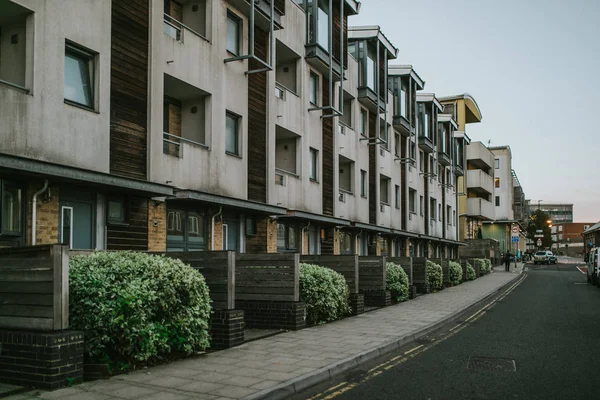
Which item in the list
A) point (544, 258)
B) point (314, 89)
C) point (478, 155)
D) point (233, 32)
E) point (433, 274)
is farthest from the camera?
point (544, 258)

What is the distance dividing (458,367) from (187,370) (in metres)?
4.24

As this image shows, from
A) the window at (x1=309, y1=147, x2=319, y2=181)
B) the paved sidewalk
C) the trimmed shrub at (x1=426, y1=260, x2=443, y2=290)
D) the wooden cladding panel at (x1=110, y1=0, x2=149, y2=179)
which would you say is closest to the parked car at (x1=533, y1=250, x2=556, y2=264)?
the trimmed shrub at (x1=426, y1=260, x2=443, y2=290)

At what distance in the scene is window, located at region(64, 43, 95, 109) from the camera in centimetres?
1230

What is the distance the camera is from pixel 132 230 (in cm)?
1377

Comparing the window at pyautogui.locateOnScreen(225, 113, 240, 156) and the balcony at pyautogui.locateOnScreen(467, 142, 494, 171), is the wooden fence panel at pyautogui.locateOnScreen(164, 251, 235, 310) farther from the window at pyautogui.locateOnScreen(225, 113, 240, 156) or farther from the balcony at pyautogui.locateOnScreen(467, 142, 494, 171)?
the balcony at pyautogui.locateOnScreen(467, 142, 494, 171)

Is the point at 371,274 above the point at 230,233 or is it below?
below

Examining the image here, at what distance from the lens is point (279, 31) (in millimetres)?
21234

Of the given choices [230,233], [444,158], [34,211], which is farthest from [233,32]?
[444,158]

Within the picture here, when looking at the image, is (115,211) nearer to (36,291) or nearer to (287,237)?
(36,291)

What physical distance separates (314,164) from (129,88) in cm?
1144

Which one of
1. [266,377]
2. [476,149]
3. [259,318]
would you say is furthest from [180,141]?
[476,149]

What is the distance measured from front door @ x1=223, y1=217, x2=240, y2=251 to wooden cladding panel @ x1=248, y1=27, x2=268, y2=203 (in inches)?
39.3

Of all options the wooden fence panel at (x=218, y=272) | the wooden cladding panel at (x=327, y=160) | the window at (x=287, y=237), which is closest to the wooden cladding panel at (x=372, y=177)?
the wooden cladding panel at (x=327, y=160)

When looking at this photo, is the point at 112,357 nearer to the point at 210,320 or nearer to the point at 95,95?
the point at 210,320
